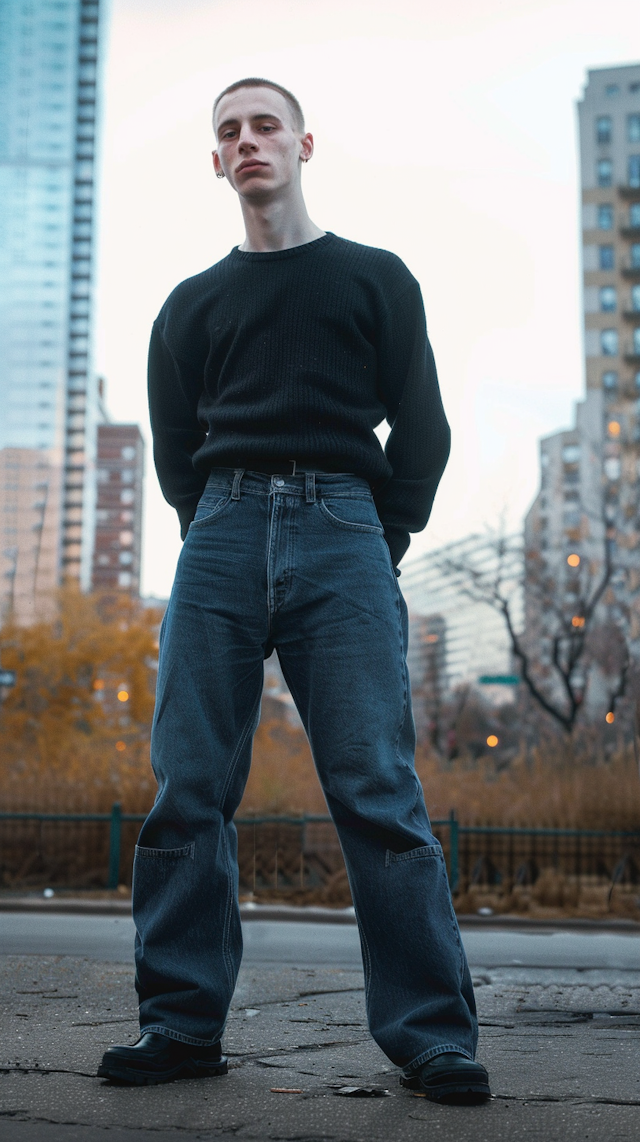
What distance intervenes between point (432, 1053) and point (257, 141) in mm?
1891

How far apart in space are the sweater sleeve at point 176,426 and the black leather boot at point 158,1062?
1096 mm

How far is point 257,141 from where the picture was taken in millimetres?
2787

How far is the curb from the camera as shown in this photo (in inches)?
340

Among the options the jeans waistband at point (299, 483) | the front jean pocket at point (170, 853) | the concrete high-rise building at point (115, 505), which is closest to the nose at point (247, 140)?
the jeans waistband at point (299, 483)

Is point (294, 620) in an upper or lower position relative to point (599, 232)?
lower

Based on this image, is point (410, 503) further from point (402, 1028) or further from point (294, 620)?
point (402, 1028)

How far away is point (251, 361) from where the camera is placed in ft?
8.95

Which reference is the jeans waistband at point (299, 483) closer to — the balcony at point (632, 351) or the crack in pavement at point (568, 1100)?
the crack in pavement at point (568, 1100)

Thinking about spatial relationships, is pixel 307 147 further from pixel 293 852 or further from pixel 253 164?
pixel 293 852

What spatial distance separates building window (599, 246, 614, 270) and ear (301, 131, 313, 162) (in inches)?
3646

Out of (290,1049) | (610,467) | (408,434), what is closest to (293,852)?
(290,1049)

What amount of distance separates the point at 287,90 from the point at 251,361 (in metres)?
0.66

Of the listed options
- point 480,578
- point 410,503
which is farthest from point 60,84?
point 410,503

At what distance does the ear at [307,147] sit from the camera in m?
2.93
